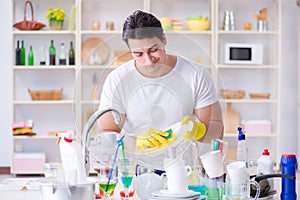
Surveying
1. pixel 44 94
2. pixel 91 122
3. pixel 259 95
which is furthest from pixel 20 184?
pixel 259 95

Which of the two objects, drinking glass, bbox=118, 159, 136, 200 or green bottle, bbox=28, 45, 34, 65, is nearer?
drinking glass, bbox=118, 159, 136, 200

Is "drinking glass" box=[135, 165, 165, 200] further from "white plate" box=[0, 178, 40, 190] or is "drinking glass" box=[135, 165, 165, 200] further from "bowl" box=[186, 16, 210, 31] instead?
"bowl" box=[186, 16, 210, 31]

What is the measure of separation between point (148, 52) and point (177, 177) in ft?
1.57

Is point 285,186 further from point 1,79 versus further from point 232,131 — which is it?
point 1,79

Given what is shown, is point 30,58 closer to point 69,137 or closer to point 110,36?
point 110,36

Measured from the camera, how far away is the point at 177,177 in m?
2.30

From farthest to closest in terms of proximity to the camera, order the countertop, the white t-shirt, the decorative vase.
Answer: the decorative vase → the countertop → the white t-shirt

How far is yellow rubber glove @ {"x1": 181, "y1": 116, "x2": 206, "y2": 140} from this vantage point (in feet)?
8.07

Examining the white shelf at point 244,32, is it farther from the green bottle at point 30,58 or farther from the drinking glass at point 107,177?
the drinking glass at point 107,177

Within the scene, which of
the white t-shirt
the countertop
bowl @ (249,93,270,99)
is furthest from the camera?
bowl @ (249,93,270,99)

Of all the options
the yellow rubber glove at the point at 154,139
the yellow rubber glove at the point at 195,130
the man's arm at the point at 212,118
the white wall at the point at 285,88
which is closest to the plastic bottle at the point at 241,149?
the man's arm at the point at 212,118

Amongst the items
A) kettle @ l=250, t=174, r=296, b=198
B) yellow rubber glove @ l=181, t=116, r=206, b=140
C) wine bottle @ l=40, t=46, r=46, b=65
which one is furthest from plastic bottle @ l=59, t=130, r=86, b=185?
wine bottle @ l=40, t=46, r=46, b=65

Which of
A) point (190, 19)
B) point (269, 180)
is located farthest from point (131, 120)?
point (190, 19)

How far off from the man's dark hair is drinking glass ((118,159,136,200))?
0.45 metres
